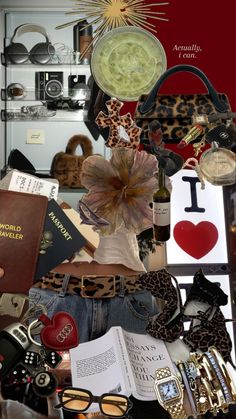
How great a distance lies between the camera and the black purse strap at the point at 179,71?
1251 millimetres

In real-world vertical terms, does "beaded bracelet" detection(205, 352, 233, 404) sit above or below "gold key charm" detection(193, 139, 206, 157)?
below

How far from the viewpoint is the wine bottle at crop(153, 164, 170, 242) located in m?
1.25

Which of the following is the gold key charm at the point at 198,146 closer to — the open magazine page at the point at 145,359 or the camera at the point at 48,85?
the open magazine page at the point at 145,359

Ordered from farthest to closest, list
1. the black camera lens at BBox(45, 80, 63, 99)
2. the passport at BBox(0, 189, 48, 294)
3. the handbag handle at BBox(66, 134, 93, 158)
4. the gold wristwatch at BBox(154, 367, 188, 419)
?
the black camera lens at BBox(45, 80, 63, 99), the handbag handle at BBox(66, 134, 93, 158), the passport at BBox(0, 189, 48, 294), the gold wristwatch at BBox(154, 367, 188, 419)

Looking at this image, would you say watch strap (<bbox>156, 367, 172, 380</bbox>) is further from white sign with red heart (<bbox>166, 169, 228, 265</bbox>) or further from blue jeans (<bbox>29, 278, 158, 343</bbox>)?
white sign with red heart (<bbox>166, 169, 228, 265</bbox>)

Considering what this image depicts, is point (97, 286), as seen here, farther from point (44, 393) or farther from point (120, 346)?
point (44, 393)

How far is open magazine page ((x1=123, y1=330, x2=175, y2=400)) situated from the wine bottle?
248 mm

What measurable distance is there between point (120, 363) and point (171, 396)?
121 millimetres

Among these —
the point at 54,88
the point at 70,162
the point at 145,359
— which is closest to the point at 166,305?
the point at 145,359

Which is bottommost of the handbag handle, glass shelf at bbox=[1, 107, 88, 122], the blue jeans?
the blue jeans

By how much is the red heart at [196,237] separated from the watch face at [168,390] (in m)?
0.38

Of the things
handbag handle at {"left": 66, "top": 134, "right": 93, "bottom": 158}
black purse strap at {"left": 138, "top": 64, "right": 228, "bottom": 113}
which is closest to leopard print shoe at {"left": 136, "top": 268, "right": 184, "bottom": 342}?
black purse strap at {"left": 138, "top": 64, "right": 228, "bottom": 113}

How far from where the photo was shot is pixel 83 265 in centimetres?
125

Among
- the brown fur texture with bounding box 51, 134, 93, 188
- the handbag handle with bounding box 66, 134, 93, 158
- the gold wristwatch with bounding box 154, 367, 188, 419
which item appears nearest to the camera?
the gold wristwatch with bounding box 154, 367, 188, 419
